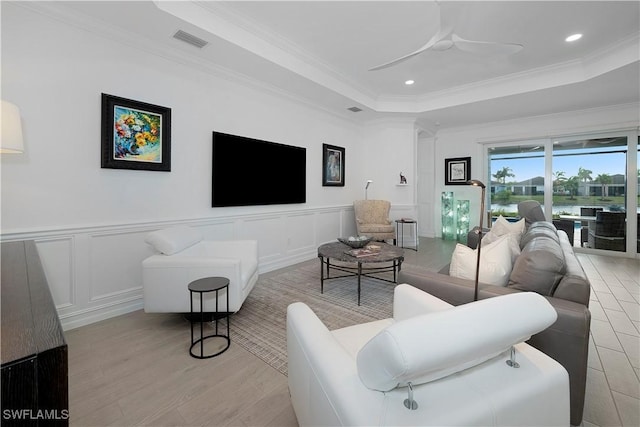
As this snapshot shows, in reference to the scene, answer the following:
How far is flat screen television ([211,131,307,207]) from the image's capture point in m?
3.68

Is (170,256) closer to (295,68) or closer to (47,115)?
(47,115)

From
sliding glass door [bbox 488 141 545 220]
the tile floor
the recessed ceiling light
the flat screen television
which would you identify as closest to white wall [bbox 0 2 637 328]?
the flat screen television

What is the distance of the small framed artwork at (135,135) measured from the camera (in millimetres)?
2691

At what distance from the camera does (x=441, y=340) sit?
0.79 metres

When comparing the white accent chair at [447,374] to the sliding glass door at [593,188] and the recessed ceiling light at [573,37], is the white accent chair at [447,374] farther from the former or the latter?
the sliding glass door at [593,188]

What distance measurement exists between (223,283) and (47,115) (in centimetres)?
204

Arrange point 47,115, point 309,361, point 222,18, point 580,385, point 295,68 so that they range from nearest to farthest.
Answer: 1. point 309,361
2. point 580,385
3. point 47,115
4. point 222,18
5. point 295,68

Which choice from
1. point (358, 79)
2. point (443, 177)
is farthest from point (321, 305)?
point (443, 177)

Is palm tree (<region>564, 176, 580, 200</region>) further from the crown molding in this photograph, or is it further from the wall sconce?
the wall sconce

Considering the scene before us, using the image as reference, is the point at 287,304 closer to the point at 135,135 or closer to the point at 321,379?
the point at 321,379

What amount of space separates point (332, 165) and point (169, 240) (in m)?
3.55

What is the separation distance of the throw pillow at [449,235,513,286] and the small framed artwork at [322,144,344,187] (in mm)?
3625

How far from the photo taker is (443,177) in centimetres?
710

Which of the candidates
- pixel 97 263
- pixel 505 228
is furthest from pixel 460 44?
pixel 97 263
